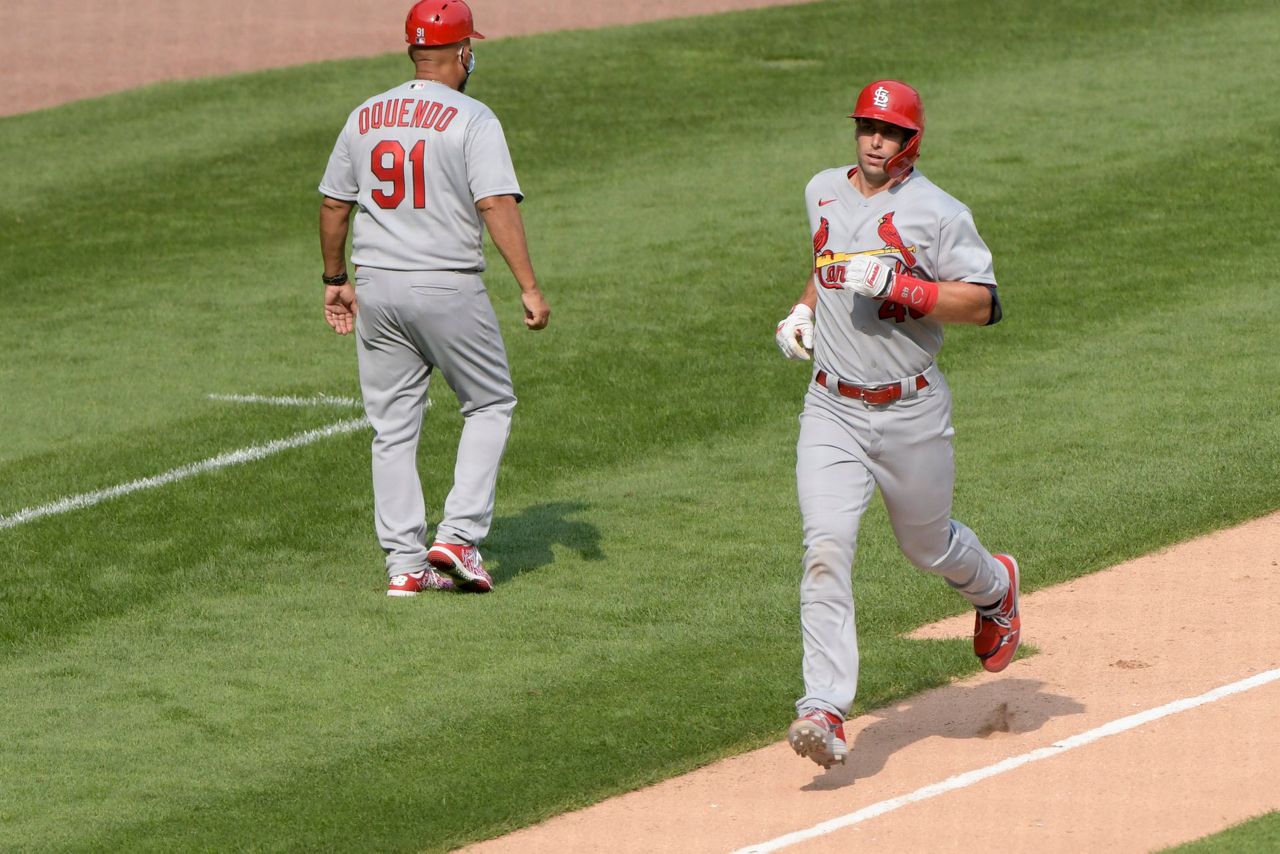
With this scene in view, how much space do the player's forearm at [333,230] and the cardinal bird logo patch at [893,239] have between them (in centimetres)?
272

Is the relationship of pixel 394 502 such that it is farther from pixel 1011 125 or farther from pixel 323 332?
pixel 1011 125

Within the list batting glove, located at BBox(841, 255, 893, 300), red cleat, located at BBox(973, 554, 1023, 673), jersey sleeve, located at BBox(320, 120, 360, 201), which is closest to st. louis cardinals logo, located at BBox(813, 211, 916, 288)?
batting glove, located at BBox(841, 255, 893, 300)

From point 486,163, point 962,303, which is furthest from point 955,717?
point 486,163

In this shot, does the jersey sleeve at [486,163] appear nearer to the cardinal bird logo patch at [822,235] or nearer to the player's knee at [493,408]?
the player's knee at [493,408]

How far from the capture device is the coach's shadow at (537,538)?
27.9ft

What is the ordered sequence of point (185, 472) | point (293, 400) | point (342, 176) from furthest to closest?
point (293, 400), point (185, 472), point (342, 176)

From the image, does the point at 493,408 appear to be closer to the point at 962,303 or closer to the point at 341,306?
the point at 341,306

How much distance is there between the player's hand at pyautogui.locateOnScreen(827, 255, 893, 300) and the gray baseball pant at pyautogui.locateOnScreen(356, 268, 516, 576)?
2.38 meters

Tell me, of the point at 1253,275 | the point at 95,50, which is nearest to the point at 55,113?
the point at 95,50

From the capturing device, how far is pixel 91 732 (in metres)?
6.62

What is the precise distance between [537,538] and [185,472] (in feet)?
7.16

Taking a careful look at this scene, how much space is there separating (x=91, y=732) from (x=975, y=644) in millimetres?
3023

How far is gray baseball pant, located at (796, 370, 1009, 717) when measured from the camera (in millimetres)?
5906

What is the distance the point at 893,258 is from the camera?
6039 mm
